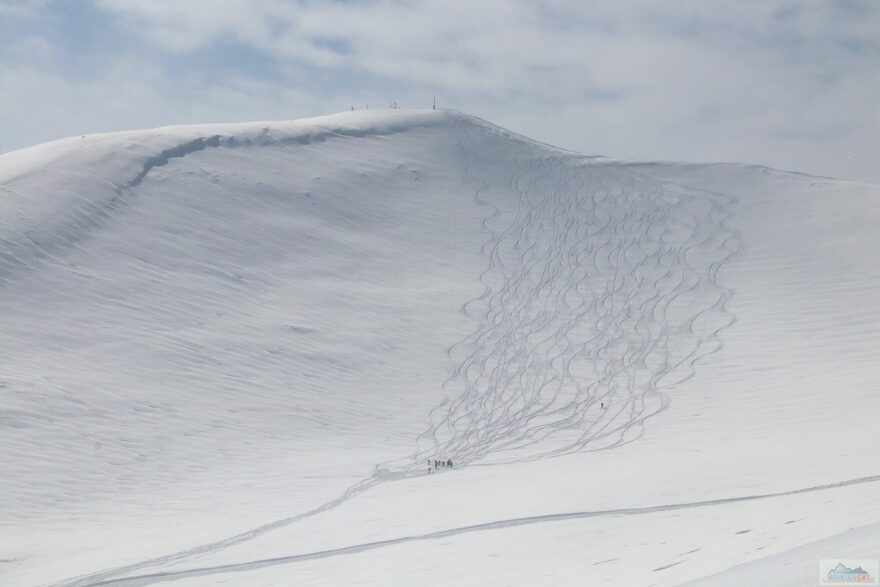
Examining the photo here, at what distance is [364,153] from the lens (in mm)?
42125

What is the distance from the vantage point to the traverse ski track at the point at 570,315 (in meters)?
23.8

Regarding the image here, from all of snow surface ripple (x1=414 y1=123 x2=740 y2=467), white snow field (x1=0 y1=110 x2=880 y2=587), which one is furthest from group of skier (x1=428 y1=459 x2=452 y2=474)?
snow surface ripple (x1=414 y1=123 x2=740 y2=467)

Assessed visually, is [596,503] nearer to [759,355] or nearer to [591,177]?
[759,355]

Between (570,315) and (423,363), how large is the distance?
5.71 m

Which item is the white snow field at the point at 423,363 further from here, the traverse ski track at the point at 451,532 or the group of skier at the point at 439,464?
the group of skier at the point at 439,464

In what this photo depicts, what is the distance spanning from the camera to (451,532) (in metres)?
14.7

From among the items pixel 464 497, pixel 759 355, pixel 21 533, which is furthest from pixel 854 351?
pixel 21 533

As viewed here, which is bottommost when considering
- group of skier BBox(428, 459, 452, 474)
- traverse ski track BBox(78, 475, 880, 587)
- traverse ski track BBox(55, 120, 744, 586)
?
traverse ski track BBox(78, 475, 880, 587)

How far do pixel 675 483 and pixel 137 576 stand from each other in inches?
345

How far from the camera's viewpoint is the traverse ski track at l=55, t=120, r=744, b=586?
23797mm

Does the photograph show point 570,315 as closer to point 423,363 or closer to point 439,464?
point 423,363

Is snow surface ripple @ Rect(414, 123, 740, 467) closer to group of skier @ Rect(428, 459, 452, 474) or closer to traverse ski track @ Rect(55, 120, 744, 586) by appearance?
traverse ski track @ Rect(55, 120, 744, 586)

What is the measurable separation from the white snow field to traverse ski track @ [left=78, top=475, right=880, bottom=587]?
7cm

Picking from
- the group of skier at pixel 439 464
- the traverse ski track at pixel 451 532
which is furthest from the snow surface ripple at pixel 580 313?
the traverse ski track at pixel 451 532
